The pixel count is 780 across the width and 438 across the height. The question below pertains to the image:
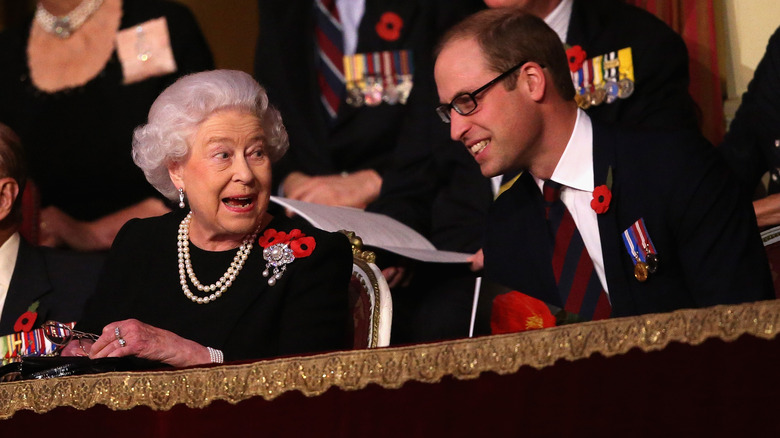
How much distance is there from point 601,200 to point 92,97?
219 cm

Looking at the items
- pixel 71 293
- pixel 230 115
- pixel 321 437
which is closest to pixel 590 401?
pixel 321 437

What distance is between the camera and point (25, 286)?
8.67ft

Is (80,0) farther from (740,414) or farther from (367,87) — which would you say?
(740,414)

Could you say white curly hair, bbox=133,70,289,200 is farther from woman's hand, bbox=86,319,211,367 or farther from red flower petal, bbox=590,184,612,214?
red flower petal, bbox=590,184,612,214

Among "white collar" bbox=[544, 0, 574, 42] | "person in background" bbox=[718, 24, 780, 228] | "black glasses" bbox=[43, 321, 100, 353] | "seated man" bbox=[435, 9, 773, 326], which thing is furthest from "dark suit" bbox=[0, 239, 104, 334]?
"person in background" bbox=[718, 24, 780, 228]

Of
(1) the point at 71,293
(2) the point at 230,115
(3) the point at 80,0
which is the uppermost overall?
(3) the point at 80,0

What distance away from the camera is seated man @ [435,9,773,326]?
201 cm

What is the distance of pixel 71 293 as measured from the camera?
8.73 feet

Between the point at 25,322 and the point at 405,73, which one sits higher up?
the point at 405,73

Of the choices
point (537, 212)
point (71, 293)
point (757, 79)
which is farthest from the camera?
point (757, 79)

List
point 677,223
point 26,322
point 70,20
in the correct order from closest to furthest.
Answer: point 677,223 < point 26,322 < point 70,20

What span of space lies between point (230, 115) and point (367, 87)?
1.40 m

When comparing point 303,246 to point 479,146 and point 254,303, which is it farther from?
point 479,146

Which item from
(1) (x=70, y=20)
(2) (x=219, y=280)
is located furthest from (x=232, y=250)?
(1) (x=70, y=20)
